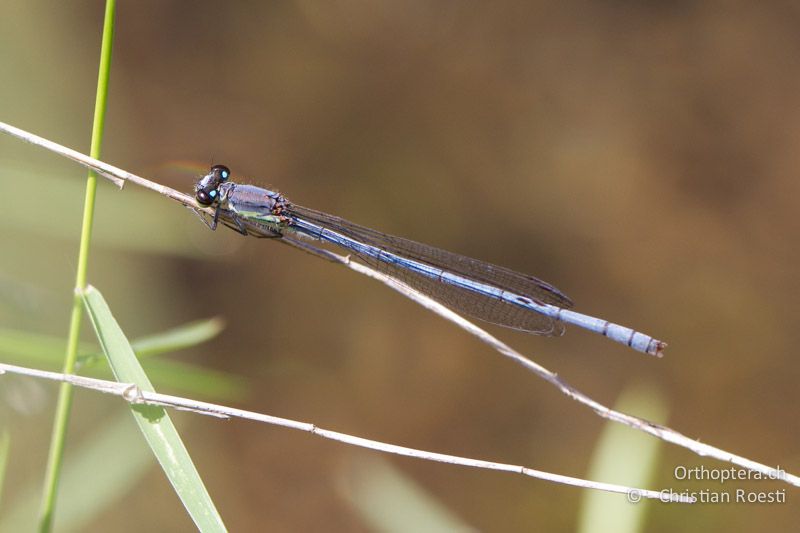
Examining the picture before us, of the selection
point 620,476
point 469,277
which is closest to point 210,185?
point 469,277

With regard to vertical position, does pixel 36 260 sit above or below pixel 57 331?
above

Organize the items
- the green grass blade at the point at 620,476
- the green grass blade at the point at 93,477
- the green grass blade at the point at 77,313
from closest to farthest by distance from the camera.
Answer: the green grass blade at the point at 77,313 → the green grass blade at the point at 620,476 → the green grass blade at the point at 93,477

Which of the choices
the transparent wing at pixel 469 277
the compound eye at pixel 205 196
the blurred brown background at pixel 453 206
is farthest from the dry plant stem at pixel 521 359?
the blurred brown background at pixel 453 206

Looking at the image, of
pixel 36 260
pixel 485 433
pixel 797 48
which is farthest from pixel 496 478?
pixel 797 48

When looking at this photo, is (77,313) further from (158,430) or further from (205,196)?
(205,196)

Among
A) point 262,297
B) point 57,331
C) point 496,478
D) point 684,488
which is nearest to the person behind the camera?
point 57,331

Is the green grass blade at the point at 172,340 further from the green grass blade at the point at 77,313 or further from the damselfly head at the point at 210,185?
the damselfly head at the point at 210,185

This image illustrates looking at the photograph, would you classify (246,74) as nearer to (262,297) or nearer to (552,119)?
(262,297)

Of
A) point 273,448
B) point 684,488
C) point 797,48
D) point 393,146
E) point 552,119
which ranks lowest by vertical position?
point 273,448
